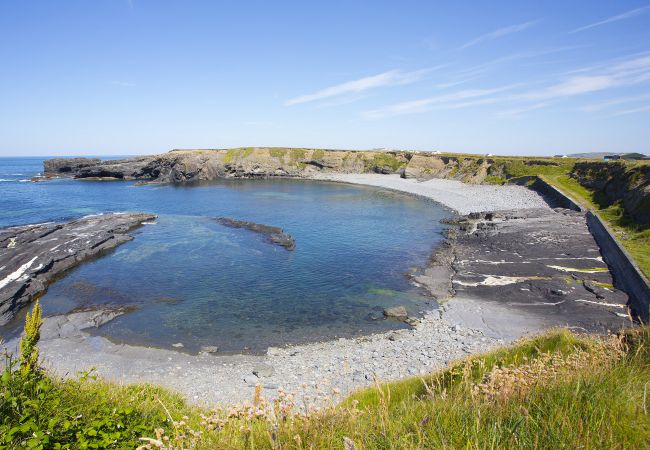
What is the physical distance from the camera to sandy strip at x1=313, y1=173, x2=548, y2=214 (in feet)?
207

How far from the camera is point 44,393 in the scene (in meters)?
7.26

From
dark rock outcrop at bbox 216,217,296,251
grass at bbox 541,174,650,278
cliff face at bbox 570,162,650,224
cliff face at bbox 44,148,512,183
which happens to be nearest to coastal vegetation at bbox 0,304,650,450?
grass at bbox 541,174,650,278

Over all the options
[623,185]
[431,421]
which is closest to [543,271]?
[623,185]

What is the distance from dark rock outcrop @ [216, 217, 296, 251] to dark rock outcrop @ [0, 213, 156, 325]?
1422 centimetres

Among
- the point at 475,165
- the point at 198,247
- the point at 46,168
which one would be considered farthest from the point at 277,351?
the point at 46,168

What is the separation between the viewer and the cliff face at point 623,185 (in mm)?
38938

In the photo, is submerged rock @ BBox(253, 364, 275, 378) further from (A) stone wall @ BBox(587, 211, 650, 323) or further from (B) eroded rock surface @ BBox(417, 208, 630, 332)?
(A) stone wall @ BBox(587, 211, 650, 323)

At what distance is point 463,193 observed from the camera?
80.9 metres

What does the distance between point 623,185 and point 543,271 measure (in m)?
29.6

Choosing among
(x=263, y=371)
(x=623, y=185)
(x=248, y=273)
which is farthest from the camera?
(x=623, y=185)

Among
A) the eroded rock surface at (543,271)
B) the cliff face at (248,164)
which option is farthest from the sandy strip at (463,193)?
the eroded rock surface at (543,271)

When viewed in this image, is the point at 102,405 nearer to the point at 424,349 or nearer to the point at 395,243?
the point at 424,349

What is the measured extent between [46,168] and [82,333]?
14077cm

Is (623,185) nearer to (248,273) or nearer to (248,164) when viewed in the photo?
(248,273)
